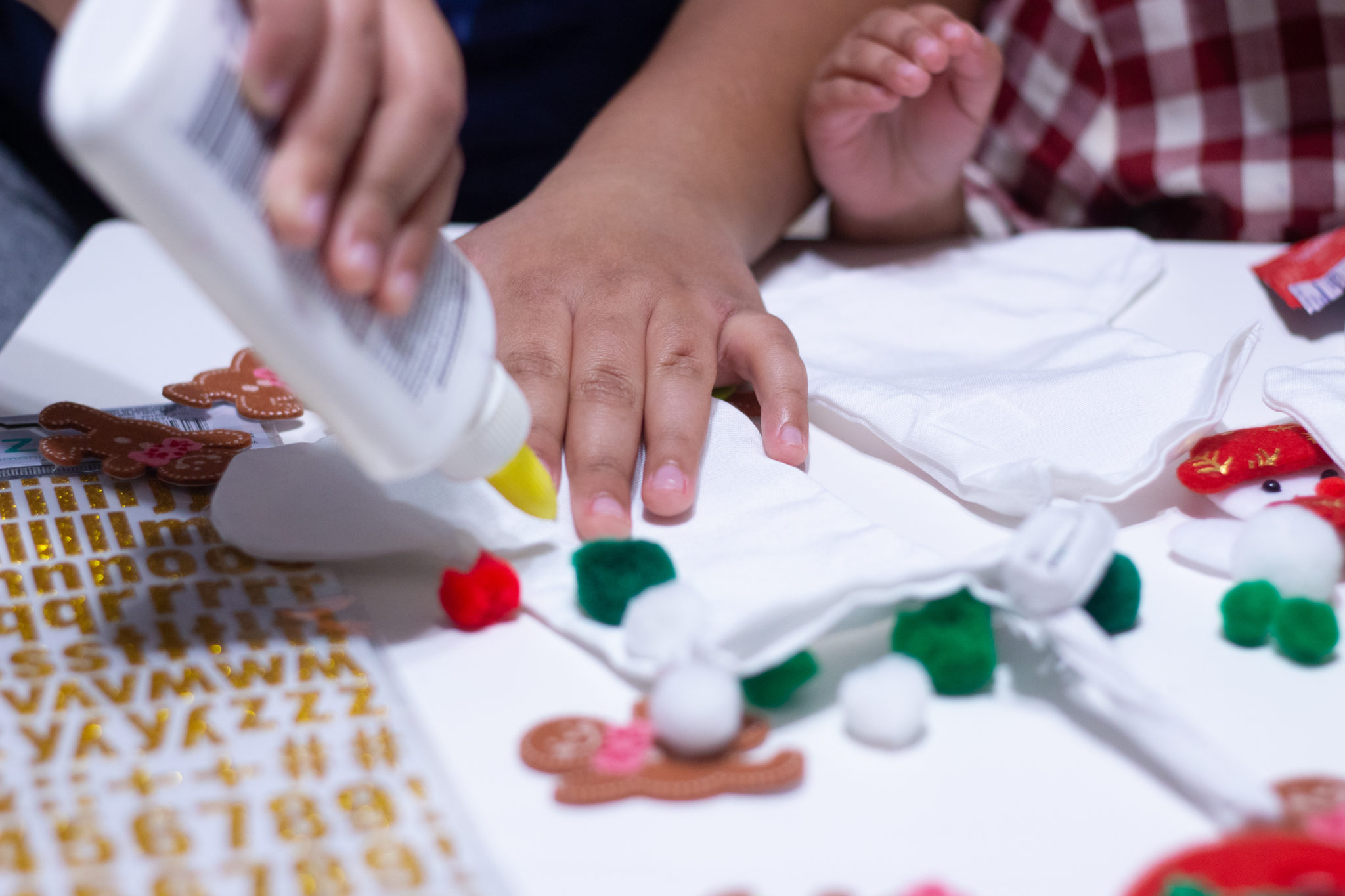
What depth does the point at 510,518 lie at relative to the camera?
40 centimetres

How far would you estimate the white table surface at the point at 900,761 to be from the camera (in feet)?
0.90

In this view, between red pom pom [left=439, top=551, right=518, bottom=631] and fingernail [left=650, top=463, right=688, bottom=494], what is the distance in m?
0.07

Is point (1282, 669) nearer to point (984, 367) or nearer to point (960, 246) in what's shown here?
point (984, 367)

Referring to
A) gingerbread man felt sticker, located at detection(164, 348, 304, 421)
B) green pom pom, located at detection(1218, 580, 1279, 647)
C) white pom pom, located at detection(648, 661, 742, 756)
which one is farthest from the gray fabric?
green pom pom, located at detection(1218, 580, 1279, 647)

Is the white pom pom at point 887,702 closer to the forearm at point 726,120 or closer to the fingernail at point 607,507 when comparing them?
the fingernail at point 607,507

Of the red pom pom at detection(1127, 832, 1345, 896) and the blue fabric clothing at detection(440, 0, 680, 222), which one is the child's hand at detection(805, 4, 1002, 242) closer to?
the blue fabric clothing at detection(440, 0, 680, 222)

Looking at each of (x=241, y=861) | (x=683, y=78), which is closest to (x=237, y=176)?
(x=241, y=861)

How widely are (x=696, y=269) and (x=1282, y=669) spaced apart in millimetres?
313

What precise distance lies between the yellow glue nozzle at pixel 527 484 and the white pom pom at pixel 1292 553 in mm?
239

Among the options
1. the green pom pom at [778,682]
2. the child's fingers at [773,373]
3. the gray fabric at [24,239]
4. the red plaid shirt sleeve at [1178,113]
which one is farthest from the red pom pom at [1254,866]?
the gray fabric at [24,239]

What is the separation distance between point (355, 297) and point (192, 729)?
0.43 feet

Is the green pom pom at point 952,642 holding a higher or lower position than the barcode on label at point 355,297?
lower

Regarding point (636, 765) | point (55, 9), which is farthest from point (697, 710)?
point (55, 9)

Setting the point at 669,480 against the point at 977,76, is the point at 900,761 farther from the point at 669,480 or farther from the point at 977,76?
the point at 977,76
